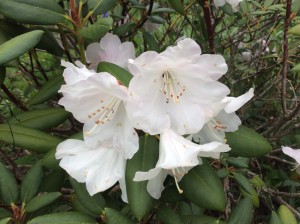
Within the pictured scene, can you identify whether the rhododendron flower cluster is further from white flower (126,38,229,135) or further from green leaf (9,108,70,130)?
green leaf (9,108,70,130)

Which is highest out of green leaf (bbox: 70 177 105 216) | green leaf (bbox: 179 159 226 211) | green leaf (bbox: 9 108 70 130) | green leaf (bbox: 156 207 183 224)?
green leaf (bbox: 9 108 70 130)

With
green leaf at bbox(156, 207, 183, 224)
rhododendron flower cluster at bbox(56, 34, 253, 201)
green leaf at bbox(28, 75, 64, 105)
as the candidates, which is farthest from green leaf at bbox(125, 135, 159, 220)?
green leaf at bbox(28, 75, 64, 105)

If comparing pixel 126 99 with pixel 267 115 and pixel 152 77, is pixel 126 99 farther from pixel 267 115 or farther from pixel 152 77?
pixel 267 115

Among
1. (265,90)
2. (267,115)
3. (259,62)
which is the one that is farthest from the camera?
(267,115)

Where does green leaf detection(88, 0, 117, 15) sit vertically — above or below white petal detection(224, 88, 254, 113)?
above

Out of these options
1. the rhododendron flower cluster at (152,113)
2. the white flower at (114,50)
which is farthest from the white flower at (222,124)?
Answer: the white flower at (114,50)

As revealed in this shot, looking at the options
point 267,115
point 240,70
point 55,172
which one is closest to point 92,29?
point 55,172
